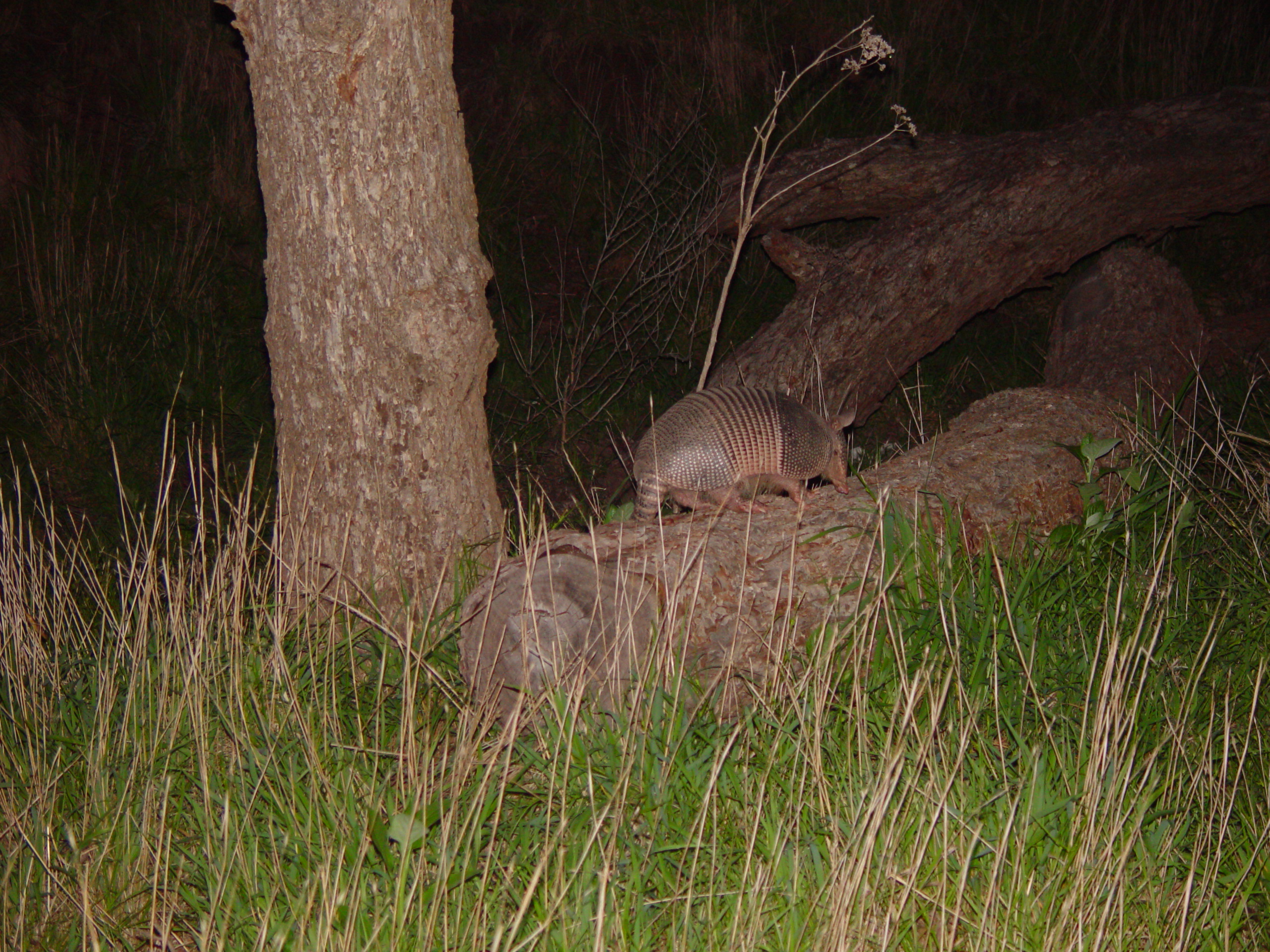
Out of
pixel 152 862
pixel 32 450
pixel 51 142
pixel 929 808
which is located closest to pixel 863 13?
pixel 51 142

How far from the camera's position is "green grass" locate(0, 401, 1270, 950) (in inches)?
88.7

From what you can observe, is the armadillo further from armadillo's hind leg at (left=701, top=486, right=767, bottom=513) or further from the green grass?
the green grass

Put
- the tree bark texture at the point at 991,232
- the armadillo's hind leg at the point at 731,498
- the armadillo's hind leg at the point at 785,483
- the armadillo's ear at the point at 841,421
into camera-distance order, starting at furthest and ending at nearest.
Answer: the tree bark texture at the point at 991,232, the armadillo's ear at the point at 841,421, the armadillo's hind leg at the point at 785,483, the armadillo's hind leg at the point at 731,498

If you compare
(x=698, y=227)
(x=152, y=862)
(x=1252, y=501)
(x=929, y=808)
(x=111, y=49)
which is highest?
(x=111, y=49)

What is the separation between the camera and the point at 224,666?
10.1 ft

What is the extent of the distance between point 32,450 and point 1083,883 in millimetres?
5689

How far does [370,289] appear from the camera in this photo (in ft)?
11.1

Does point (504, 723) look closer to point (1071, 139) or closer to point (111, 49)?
point (1071, 139)

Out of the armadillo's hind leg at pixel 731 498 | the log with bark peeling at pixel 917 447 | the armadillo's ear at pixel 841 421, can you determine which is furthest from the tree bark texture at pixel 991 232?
the armadillo's hind leg at pixel 731 498

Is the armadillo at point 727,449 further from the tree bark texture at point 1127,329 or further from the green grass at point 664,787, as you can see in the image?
the tree bark texture at point 1127,329

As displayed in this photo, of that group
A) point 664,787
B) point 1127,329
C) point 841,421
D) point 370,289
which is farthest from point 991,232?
point 664,787

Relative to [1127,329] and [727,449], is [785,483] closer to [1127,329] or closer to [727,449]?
[727,449]

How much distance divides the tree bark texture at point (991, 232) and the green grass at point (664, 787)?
2336mm

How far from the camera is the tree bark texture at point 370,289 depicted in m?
3.26
